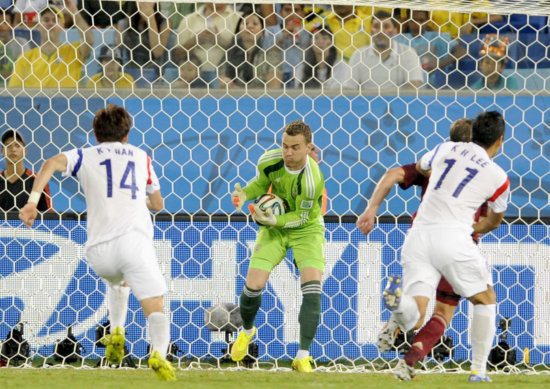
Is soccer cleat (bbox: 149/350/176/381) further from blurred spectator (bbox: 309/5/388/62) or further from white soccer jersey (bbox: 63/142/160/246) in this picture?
blurred spectator (bbox: 309/5/388/62)

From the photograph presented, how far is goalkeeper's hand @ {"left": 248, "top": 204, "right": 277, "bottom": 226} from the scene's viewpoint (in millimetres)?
7219

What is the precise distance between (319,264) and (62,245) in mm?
1960

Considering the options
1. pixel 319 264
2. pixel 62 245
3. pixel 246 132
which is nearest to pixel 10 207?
pixel 62 245

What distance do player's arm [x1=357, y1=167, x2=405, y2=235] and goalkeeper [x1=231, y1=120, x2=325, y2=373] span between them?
3.29ft

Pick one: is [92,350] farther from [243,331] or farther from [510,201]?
[510,201]

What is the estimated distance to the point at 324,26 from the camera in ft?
29.9

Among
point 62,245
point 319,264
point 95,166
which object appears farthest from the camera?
point 62,245

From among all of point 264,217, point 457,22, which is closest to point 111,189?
point 264,217

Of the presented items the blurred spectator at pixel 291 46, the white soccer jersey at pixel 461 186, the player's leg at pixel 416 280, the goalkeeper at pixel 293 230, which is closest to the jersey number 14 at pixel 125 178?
the goalkeeper at pixel 293 230

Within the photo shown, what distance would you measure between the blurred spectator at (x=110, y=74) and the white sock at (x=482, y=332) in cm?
353

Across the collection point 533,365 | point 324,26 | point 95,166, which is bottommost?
point 533,365

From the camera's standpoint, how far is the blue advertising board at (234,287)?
797cm

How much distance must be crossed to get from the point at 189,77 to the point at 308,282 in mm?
2132

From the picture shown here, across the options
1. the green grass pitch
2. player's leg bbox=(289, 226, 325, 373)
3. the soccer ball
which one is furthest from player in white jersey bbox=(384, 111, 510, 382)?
the soccer ball
